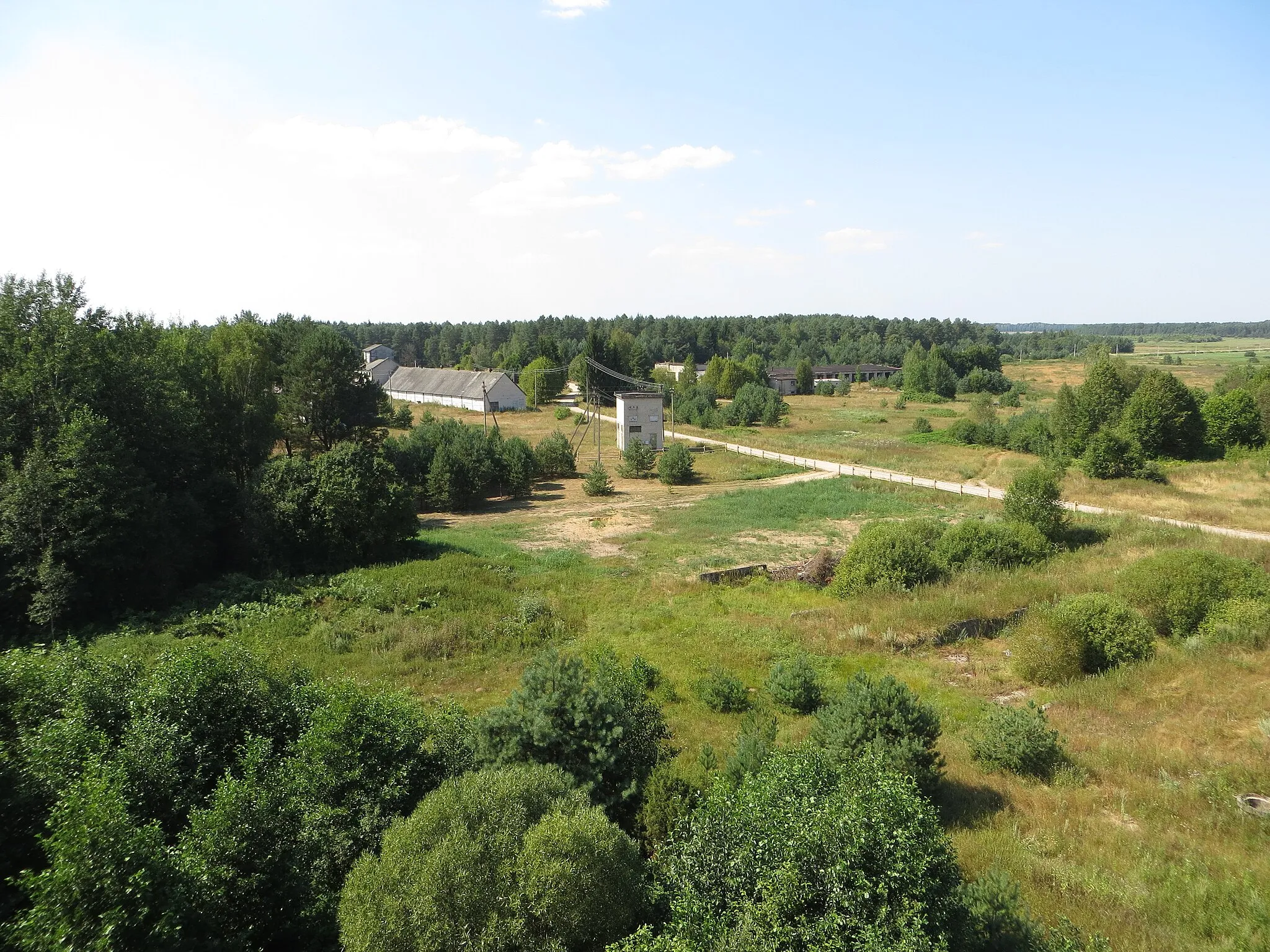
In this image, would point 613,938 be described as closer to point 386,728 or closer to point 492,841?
point 492,841

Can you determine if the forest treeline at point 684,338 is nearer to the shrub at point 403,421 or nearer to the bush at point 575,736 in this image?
the shrub at point 403,421

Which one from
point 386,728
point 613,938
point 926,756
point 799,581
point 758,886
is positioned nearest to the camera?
point 758,886

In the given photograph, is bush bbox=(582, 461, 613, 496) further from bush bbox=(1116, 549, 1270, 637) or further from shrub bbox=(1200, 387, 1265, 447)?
shrub bbox=(1200, 387, 1265, 447)

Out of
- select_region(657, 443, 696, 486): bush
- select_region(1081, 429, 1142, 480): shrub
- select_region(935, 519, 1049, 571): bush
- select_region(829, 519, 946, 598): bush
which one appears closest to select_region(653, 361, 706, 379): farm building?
select_region(657, 443, 696, 486): bush

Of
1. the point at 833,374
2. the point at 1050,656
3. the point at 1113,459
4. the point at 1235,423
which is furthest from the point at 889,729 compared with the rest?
the point at 833,374

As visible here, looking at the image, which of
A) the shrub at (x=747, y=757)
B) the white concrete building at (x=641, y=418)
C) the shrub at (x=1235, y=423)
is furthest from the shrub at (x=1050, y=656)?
the shrub at (x=1235, y=423)

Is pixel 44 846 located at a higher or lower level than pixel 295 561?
higher

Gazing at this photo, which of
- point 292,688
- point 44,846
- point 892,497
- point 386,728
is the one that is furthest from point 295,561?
point 892,497
